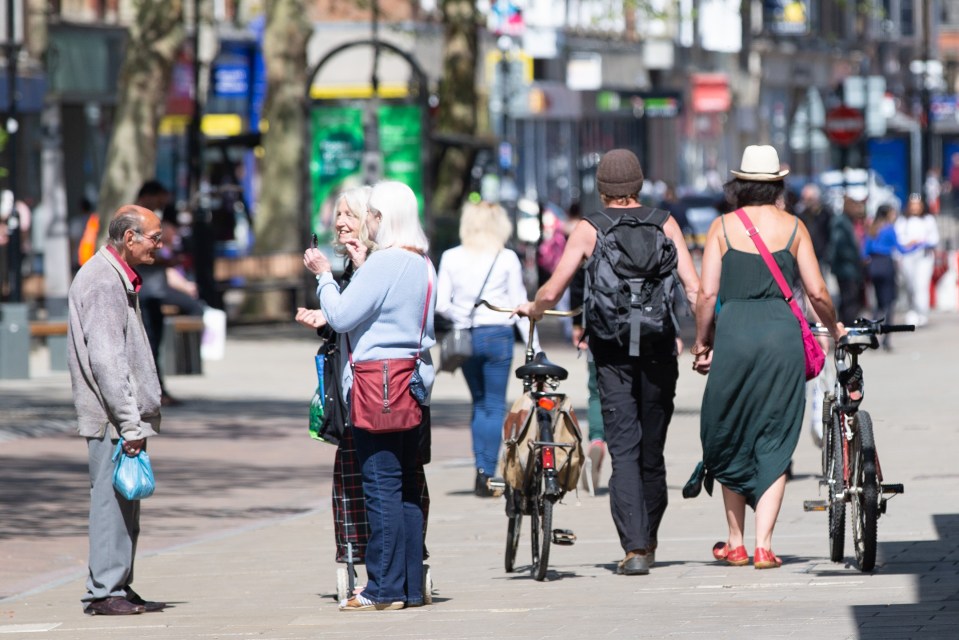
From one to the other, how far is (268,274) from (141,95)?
3480mm

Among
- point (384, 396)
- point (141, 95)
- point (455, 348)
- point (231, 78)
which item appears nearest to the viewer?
point (384, 396)

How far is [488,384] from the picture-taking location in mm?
13391

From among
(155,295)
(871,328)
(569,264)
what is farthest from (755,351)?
(155,295)

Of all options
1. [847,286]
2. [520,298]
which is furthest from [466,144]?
[520,298]

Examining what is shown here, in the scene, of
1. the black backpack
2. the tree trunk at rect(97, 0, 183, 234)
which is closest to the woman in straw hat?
the black backpack

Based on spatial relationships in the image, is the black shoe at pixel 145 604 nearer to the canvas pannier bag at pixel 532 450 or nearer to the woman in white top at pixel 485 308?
the canvas pannier bag at pixel 532 450

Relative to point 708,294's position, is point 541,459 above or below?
below

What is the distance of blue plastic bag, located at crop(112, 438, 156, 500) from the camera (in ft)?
28.9

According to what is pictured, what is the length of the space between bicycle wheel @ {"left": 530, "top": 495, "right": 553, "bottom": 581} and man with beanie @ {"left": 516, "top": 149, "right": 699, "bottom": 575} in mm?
331

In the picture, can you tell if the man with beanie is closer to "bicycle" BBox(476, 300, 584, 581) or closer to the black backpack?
the black backpack

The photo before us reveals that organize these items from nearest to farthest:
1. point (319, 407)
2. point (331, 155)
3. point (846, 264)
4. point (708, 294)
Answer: point (319, 407)
point (708, 294)
point (846, 264)
point (331, 155)

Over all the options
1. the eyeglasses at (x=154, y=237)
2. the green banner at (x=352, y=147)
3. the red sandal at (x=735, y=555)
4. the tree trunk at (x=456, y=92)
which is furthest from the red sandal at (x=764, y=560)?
the tree trunk at (x=456, y=92)

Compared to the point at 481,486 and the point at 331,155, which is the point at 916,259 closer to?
the point at 331,155

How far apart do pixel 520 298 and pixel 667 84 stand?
56663 mm
